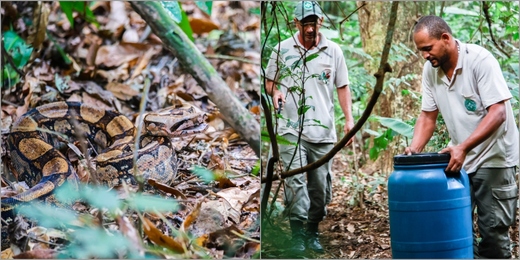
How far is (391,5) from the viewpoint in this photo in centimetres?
379

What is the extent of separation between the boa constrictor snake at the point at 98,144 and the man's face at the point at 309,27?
3.51 feet

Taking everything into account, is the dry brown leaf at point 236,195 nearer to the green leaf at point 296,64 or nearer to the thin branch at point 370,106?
the thin branch at point 370,106

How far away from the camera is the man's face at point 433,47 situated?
3486 millimetres

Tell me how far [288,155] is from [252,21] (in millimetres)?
2903

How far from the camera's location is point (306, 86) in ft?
12.0

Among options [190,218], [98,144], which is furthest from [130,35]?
[190,218]

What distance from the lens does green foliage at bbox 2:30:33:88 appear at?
16.1 ft

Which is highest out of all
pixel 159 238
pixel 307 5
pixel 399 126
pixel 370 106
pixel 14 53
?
pixel 307 5

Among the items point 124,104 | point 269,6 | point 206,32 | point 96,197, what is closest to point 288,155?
point 269,6

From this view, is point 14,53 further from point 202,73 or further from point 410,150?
point 410,150

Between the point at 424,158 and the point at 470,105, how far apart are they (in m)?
0.45

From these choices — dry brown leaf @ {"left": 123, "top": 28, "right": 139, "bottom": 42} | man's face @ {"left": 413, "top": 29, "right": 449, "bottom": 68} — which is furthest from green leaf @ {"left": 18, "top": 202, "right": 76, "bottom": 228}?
dry brown leaf @ {"left": 123, "top": 28, "right": 139, "bottom": 42}

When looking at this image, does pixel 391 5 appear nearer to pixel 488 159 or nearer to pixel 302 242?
pixel 488 159

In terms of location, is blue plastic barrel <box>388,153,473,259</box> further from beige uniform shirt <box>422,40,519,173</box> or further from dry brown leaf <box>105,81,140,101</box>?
dry brown leaf <box>105,81,140,101</box>
